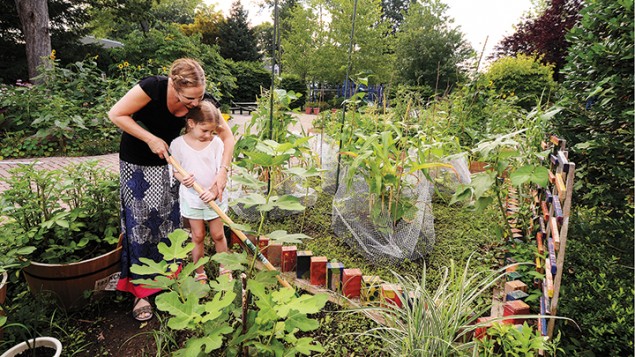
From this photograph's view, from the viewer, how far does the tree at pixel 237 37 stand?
75.2 feet

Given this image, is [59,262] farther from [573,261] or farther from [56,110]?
[56,110]

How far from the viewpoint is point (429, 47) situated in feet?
49.3

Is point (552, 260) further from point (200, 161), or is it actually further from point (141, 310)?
point (141, 310)

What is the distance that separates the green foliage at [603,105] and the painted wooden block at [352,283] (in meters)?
1.31

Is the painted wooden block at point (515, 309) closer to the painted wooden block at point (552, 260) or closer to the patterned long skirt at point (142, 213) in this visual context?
the painted wooden block at point (552, 260)

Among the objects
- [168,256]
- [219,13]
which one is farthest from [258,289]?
[219,13]

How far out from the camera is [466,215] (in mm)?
2967

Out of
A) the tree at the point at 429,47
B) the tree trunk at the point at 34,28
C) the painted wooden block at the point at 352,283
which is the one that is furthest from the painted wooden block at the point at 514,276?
the tree at the point at 429,47

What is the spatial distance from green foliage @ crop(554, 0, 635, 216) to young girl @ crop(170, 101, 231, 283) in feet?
6.49

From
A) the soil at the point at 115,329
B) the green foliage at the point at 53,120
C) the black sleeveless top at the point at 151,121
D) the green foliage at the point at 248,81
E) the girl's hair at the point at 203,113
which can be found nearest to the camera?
the soil at the point at 115,329

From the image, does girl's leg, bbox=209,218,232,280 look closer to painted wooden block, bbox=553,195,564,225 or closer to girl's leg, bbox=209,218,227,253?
girl's leg, bbox=209,218,227,253

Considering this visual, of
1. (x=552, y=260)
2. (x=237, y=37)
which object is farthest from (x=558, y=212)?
(x=237, y=37)

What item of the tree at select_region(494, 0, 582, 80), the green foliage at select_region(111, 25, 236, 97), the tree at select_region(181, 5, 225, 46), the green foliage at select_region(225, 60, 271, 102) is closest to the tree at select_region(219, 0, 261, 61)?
the tree at select_region(181, 5, 225, 46)

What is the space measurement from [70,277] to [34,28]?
Result: 26.8 feet
